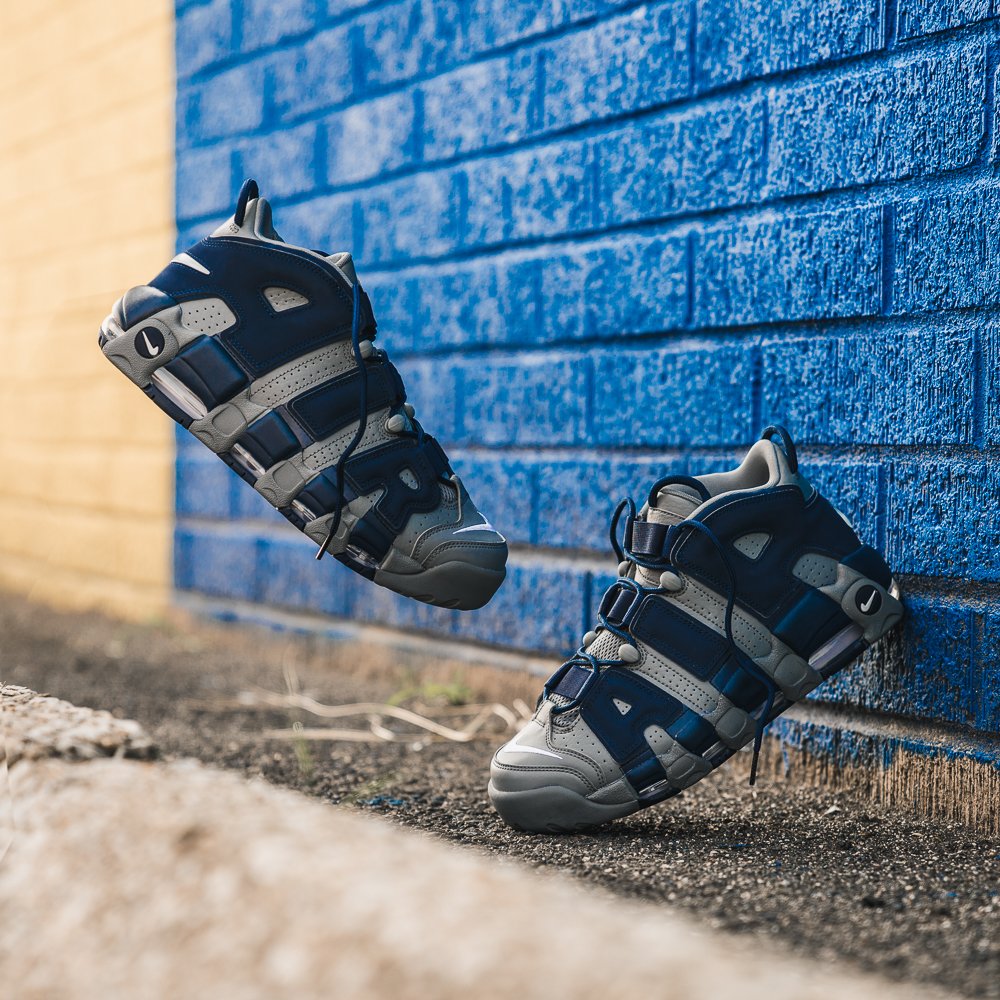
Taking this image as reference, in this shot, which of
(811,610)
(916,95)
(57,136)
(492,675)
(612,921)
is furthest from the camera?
(57,136)

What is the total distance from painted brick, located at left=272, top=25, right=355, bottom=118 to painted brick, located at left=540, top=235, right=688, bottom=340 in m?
1.01

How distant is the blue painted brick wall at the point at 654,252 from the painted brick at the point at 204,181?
40 millimetres

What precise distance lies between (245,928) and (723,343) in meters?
1.56

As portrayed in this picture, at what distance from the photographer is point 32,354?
17.1ft

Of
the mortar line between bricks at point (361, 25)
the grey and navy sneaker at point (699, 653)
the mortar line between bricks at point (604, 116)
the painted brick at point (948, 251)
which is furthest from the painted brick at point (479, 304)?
the grey and navy sneaker at point (699, 653)

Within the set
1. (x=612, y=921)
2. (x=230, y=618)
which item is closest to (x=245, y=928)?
(x=612, y=921)

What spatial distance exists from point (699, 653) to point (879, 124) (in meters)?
0.92

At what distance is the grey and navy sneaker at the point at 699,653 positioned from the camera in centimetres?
182

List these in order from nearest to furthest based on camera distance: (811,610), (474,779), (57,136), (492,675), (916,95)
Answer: (811,610) → (916,95) → (474,779) → (492,675) → (57,136)

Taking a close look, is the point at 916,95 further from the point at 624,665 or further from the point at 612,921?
the point at 612,921
